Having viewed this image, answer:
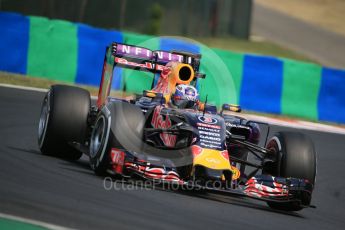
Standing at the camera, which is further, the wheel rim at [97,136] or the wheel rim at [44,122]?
the wheel rim at [44,122]

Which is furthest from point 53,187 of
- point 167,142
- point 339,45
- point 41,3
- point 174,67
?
point 339,45

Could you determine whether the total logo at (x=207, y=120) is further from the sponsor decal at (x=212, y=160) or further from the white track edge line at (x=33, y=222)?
the white track edge line at (x=33, y=222)

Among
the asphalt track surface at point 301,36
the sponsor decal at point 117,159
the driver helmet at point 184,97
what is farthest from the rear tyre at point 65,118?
the asphalt track surface at point 301,36

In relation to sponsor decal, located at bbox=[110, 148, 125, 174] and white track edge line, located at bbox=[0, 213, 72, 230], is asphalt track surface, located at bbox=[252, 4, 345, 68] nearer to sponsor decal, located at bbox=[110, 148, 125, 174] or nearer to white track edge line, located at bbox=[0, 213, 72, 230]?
sponsor decal, located at bbox=[110, 148, 125, 174]

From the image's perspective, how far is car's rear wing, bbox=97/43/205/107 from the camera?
12578 mm

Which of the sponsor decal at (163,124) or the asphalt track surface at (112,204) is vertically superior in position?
the sponsor decal at (163,124)

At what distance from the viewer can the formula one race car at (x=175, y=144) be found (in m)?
9.98

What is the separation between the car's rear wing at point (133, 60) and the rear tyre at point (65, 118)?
101 centimetres

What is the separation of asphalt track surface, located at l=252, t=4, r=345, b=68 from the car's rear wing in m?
25.0

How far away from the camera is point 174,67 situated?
11.9 meters

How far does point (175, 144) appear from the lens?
35.0 ft

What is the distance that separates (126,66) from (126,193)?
3527 millimetres

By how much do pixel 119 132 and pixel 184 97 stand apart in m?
1.54

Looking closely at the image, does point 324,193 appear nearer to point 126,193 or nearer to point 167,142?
point 167,142
